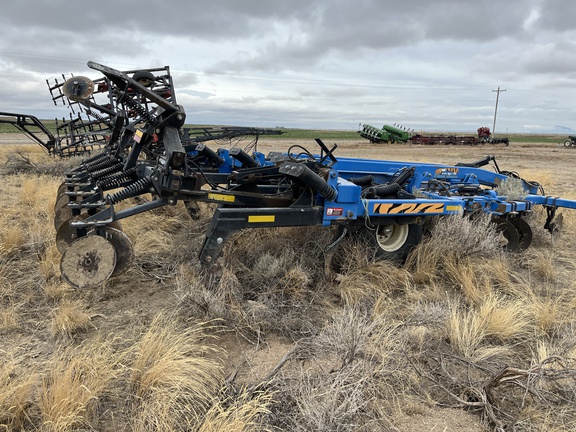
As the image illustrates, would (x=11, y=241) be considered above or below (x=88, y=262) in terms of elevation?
below

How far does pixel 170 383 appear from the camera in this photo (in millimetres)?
2504

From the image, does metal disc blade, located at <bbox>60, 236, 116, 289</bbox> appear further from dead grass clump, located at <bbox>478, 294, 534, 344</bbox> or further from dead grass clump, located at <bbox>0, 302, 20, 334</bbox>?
dead grass clump, located at <bbox>478, 294, 534, 344</bbox>

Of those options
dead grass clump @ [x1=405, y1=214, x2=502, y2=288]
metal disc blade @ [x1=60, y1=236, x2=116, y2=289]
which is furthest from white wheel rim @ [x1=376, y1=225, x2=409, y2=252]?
metal disc blade @ [x1=60, y1=236, x2=116, y2=289]

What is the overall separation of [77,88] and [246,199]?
8.81 ft

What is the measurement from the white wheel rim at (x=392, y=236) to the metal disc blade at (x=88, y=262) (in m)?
3.09

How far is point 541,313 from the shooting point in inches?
148

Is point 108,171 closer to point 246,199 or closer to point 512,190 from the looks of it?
point 246,199

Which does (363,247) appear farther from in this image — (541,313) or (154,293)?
(154,293)

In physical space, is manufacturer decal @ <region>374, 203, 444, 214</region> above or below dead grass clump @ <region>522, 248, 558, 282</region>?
above

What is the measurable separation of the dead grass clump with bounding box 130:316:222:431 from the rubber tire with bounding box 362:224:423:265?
2611 mm

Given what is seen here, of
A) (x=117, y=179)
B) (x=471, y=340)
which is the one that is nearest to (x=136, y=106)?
(x=117, y=179)

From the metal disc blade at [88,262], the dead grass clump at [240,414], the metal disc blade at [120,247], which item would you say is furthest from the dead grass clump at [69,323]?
the dead grass clump at [240,414]

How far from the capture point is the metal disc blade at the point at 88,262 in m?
3.53

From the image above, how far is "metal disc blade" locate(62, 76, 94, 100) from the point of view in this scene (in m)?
5.09
